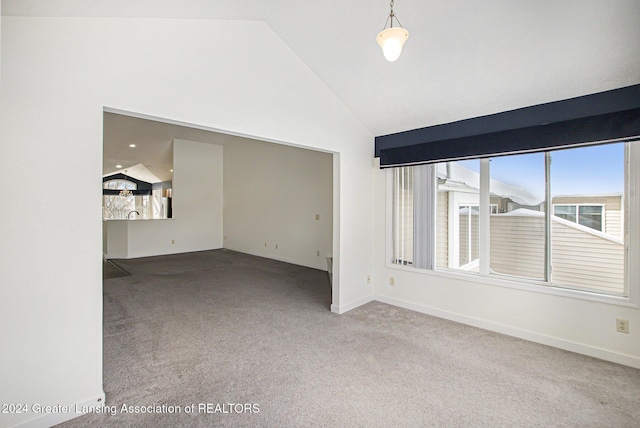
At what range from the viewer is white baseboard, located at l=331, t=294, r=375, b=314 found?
389cm

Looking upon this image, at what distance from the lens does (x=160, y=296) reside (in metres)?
4.55

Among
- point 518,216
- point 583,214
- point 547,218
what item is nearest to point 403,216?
point 518,216

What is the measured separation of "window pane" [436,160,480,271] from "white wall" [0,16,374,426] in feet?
9.18

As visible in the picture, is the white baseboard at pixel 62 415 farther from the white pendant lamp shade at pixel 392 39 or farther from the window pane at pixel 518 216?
the window pane at pixel 518 216

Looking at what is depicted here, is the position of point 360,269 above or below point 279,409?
above

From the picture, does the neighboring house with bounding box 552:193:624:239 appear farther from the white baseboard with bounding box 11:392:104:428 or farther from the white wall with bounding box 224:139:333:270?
the white baseboard with bounding box 11:392:104:428

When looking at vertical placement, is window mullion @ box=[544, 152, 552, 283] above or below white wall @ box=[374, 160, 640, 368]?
above

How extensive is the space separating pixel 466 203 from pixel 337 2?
8.58 ft

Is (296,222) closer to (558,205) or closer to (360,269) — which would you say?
(360,269)

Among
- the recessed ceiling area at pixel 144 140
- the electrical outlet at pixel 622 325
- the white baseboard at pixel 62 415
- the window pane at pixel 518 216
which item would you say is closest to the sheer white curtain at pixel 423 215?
the window pane at pixel 518 216

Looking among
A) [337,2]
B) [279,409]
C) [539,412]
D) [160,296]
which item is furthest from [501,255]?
[160,296]

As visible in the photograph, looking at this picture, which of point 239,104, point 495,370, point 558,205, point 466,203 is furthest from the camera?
point 466,203

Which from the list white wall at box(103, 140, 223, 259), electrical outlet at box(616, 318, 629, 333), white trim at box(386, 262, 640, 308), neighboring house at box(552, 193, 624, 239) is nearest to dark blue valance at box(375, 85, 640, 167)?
neighboring house at box(552, 193, 624, 239)

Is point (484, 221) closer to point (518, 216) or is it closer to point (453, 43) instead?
point (518, 216)
